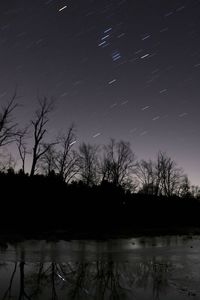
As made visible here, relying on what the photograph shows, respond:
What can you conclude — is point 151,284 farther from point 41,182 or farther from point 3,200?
point 41,182

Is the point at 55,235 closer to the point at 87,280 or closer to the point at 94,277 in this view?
the point at 94,277

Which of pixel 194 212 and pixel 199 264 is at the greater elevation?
pixel 194 212

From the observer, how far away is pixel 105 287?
8484 millimetres

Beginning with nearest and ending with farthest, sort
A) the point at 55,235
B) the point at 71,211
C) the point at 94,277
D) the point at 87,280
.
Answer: the point at 87,280 < the point at 94,277 < the point at 55,235 < the point at 71,211

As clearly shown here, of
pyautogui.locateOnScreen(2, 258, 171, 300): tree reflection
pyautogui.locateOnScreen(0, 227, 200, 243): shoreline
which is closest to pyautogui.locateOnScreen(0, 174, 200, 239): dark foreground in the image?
pyautogui.locateOnScreen(0, 227, 200, 243): shoreline

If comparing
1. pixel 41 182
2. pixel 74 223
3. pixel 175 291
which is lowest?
pixel 175 291

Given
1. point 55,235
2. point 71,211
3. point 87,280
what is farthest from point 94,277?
point 71,211

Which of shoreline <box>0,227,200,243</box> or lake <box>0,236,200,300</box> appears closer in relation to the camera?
lake <box>0,236,200,300</box>

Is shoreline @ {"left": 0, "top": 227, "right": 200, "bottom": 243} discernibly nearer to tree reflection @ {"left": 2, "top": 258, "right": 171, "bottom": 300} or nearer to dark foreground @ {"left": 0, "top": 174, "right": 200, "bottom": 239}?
dark foreground @ {"left": 0, "top": 174, "right": 200, "bottom": 239}

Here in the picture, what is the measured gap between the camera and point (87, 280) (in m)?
9.13

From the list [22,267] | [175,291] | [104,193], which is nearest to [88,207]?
[104,193]

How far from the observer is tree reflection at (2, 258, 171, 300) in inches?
298

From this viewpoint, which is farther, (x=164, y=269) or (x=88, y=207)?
(x=88, y=207)

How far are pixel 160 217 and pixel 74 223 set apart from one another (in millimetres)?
19360
